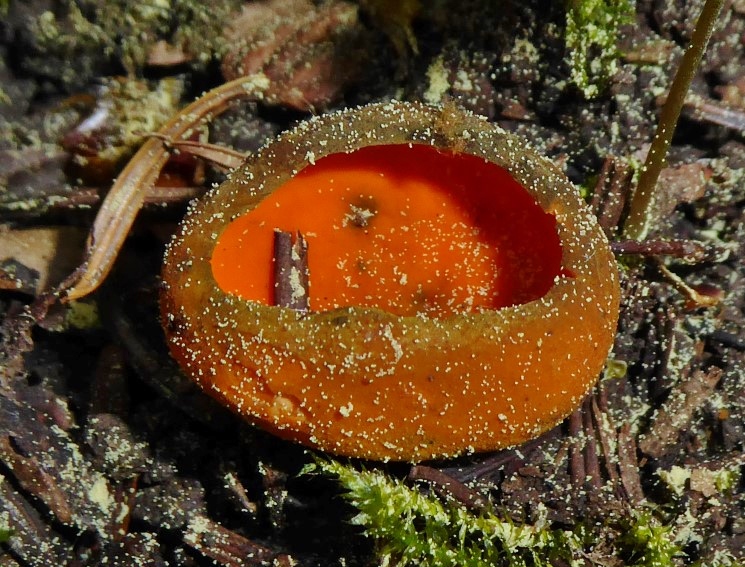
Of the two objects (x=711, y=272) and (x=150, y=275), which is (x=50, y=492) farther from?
(x=711, y=272)

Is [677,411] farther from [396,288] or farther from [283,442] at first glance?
[283,442]

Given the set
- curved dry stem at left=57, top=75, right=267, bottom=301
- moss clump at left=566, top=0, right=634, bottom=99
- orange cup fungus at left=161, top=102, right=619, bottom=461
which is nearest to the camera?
orange cup fungus at left=161, top=102, right=619, bottom=461

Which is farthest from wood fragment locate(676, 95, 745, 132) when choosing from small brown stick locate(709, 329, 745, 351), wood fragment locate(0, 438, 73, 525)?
wood fragment locate(0, 438, 73, 525)

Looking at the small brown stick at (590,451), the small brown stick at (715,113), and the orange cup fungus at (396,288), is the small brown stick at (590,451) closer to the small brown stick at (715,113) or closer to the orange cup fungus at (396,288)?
the orange cup fungus at (396,288)

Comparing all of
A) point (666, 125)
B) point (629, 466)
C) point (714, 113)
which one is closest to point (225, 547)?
point (629, 466)

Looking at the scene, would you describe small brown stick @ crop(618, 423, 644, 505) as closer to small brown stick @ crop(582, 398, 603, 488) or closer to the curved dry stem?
small brown stick @ crop(582, 398, 603, 488)

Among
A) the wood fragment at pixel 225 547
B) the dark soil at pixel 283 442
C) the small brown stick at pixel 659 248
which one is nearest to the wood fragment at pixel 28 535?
the dark soil at pixel 283 442
